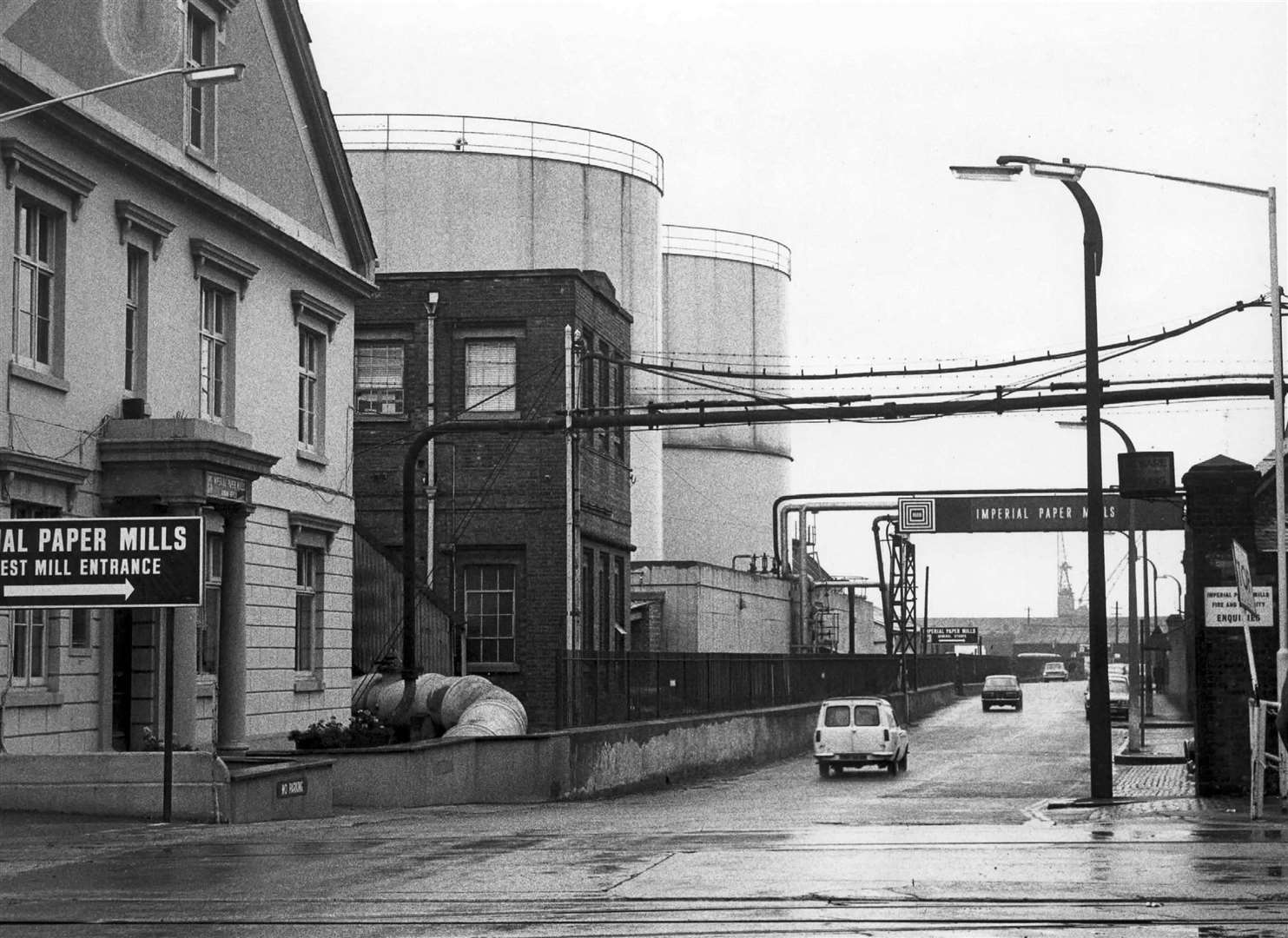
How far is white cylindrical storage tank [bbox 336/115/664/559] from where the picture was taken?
167 feet

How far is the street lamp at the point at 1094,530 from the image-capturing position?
80.7ft

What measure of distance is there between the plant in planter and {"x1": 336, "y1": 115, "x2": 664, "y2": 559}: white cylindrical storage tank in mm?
23115

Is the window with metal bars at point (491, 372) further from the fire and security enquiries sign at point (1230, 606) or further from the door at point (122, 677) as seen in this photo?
the fire and security enquiries sign at point (1230, 606)

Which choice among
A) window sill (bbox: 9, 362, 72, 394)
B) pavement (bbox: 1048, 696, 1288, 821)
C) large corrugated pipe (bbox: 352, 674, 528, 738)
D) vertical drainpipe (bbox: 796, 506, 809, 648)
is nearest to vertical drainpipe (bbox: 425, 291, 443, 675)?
large corrugated pipe (bbox: 352, 674, 528, 738)

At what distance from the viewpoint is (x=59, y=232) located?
21250mm

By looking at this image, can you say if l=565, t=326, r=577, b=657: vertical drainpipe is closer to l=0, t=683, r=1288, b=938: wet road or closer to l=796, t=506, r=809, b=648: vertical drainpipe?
l=0, t=683, r=1288, b=938: wet road

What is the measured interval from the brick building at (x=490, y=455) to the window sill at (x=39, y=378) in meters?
18.7

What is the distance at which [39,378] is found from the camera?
2041cm

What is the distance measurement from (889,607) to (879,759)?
1292 inches

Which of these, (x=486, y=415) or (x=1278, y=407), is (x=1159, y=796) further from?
(x=486, y=415)

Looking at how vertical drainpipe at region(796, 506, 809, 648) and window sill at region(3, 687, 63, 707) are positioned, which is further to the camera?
vertical drainpipe at region(796, 506, 809, 648)

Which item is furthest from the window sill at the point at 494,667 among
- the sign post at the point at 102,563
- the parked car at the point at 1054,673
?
the parked car at the point at 1054,673

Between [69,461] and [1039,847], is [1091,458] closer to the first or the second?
[1039,847]

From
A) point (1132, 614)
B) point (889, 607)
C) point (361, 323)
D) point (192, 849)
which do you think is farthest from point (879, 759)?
point (889, 607)
